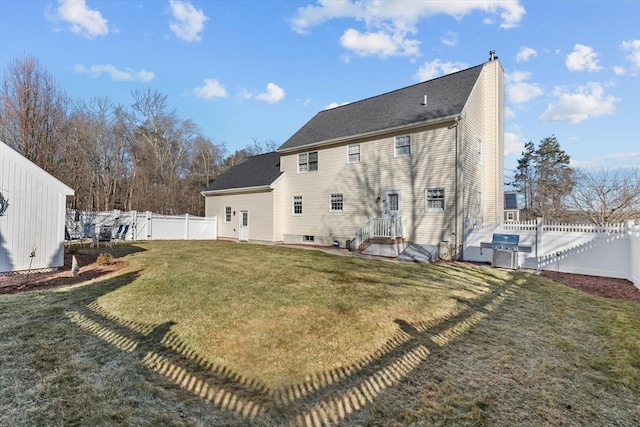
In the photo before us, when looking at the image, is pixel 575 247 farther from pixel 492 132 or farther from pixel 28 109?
pixel 28 109

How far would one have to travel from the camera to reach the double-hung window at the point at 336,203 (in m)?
16.7

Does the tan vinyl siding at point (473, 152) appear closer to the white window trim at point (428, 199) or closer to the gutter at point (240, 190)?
the white window trim at point (428, 199)

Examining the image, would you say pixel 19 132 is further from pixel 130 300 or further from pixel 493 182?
pixel 493 182

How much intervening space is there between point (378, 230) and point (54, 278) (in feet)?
38.7

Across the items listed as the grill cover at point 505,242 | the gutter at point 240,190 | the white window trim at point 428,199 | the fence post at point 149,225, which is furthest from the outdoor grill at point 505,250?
the fence post at point 149,225

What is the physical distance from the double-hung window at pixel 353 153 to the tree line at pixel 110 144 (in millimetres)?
14432

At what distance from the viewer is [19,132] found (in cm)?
1337

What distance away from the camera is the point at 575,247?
1045cm

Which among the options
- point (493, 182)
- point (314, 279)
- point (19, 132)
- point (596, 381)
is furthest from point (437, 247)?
point (19, 132)

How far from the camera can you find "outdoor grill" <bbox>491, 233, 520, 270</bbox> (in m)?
11.0

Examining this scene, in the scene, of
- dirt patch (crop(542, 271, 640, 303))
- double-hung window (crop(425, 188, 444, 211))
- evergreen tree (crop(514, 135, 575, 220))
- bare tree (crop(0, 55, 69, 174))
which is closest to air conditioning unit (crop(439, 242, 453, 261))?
double-hung window (crop(425, 188, 444, 211))

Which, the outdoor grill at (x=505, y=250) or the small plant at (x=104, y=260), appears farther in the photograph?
the outdoor grill at (x=505, y=250)

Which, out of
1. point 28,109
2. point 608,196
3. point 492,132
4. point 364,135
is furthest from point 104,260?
point 608,196

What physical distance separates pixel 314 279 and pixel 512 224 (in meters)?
8.88
